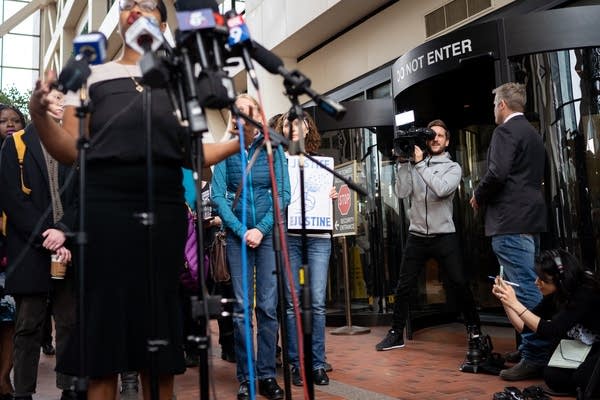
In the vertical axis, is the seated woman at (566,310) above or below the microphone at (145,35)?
below

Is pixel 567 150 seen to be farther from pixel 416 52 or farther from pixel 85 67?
pixel 85 67

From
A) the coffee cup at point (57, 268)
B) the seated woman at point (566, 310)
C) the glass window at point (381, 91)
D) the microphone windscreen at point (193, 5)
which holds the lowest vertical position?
the seated woman at point (566, 310)

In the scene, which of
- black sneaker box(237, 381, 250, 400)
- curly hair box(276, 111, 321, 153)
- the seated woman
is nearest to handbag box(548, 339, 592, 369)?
the seated woman

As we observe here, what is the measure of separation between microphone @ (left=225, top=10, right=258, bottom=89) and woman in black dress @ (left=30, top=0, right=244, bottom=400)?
351mm

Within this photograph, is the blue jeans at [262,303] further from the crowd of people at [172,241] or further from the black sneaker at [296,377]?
the black sneaker at [296,377]

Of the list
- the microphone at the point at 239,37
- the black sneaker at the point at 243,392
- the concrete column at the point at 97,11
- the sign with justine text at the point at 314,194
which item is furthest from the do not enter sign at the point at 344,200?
the concrete column at the point at 97,11

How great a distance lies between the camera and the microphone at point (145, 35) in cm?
196

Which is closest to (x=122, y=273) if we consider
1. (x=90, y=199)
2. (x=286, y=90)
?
(x=90, y=199)

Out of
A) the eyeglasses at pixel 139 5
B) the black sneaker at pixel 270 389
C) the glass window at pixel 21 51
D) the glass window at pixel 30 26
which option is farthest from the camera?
the glass window at pixel 21 51

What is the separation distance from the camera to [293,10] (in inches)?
393

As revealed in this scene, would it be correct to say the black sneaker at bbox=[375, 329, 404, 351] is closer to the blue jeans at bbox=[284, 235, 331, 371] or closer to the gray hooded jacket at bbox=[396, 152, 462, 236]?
the gray hooded jacket at bbox=[396, 152, 462, 236]

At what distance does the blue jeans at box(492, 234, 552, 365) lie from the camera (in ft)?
14.2

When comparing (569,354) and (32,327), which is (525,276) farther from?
(32,327)

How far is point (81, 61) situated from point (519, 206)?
3.41 meters
